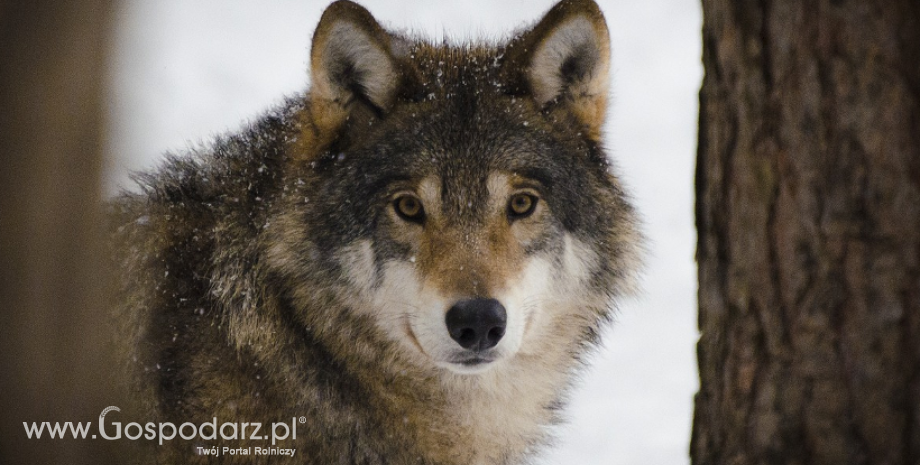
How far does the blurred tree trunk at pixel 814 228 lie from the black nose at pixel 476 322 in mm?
779

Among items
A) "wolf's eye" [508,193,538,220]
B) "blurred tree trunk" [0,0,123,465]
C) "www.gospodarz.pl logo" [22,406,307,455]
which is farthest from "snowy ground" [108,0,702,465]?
"blurred tree trunk" [0,0,123,465]

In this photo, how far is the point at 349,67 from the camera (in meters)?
3.50

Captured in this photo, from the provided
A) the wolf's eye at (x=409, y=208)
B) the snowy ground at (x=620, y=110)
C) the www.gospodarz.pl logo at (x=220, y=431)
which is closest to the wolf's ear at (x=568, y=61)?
the wolf's eye at (x=409, y=208)

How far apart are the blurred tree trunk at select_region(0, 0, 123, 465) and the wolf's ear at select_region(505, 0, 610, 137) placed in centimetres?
193

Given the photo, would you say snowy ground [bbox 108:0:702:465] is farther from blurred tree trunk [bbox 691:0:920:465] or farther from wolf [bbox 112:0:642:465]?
blurred tree trunk [bbox 691:0:920:465]

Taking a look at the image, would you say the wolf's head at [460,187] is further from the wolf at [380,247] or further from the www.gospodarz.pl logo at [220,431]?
the www.gospodarz.pl logo at [220,431]

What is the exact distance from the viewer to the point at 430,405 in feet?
11.6

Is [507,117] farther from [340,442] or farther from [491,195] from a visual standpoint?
[340,442]

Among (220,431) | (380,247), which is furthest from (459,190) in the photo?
(220,431)

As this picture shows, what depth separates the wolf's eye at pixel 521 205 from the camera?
340 cm

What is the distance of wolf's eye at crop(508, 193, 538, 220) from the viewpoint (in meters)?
3.40

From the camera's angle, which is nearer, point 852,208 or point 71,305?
point 71,305

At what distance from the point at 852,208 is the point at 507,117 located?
5.02ft

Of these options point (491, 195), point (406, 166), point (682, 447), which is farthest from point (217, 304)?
point (682, 447)
